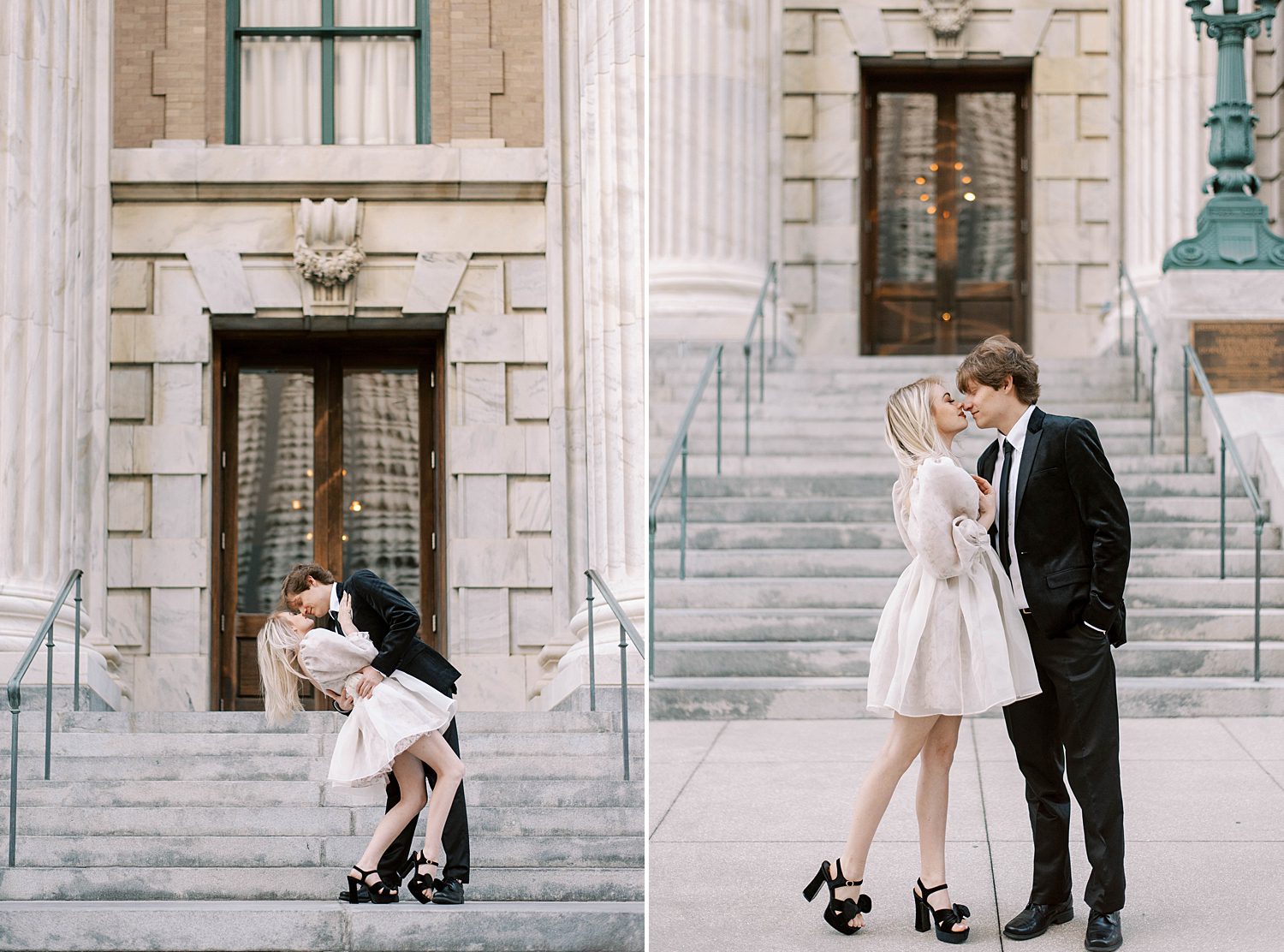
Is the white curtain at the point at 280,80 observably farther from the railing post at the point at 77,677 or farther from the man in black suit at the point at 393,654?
the man in black suit at the point at 393,654

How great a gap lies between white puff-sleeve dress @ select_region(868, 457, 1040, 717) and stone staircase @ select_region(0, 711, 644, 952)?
1.83 metres

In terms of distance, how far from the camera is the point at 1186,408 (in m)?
12.4

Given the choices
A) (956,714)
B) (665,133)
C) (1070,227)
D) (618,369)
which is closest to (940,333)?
(1070,227)

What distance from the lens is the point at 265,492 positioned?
548 inches

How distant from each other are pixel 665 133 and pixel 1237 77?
5.90 meters

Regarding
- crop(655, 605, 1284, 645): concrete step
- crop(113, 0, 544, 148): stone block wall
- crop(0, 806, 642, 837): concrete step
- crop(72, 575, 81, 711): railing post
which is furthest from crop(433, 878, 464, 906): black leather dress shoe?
crop(113, 0, 544, 148): stone block wall

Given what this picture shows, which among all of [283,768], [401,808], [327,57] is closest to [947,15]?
[327,57]

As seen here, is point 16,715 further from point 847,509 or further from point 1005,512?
point 847,509

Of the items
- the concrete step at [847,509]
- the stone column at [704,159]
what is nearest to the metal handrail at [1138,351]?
the concrete step at [847,509]

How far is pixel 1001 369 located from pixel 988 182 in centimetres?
1513

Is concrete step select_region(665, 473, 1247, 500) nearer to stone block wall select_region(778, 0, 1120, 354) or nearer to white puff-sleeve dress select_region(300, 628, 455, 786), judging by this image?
white puff-sleeve dress select_region(300, 628, 455, 786)

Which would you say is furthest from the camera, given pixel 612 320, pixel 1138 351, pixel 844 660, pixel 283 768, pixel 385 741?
pixel 1138 351

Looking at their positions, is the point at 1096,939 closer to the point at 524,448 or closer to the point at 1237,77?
the point at 524,448

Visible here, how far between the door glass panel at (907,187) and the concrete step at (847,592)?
31.6ft
